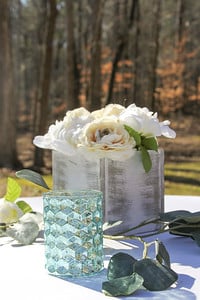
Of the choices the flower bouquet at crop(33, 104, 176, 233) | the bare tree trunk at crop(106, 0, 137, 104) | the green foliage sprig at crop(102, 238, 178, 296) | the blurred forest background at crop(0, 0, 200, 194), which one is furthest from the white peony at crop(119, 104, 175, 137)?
the bare tree trunk at crop(106, 0, 137, 104)

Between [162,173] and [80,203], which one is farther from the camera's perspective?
[162,173]

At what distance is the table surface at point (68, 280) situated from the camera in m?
0.65

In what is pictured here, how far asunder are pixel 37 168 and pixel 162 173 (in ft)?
18.2

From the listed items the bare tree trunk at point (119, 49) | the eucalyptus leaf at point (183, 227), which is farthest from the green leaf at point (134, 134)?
the bare tree trunk at point (119, 49)

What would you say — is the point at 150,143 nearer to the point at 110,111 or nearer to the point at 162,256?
the point at 110,111

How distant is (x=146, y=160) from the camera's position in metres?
0.94

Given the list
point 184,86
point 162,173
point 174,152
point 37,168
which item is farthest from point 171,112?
point 162,173

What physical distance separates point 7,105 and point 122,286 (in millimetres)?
6091

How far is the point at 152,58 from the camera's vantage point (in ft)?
25.0

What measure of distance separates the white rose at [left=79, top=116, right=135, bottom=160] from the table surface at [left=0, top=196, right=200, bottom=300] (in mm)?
146

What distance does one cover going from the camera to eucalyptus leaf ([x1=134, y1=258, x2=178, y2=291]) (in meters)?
0.66

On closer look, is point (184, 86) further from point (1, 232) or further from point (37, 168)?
point (1, 232)

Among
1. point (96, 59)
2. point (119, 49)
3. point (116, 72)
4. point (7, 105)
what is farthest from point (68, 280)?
point (116, 72)

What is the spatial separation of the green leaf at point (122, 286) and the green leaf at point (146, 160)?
31 centimetres
